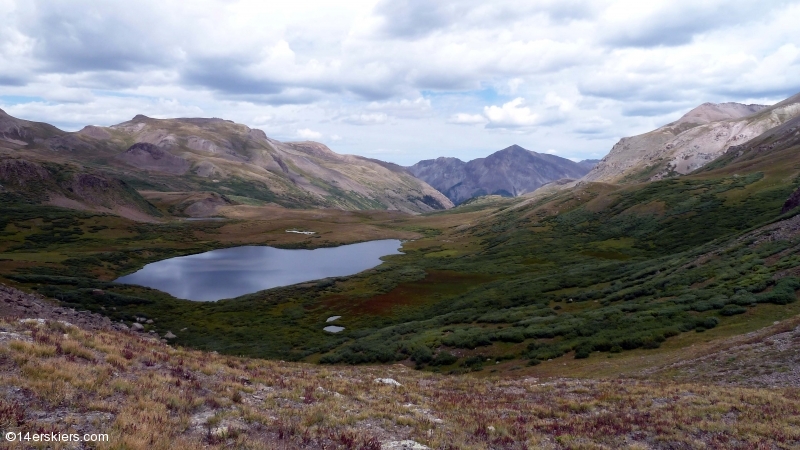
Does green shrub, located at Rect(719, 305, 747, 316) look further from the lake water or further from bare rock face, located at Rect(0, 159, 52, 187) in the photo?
bare rock face, located at Rect(0, 159, 52, 187)

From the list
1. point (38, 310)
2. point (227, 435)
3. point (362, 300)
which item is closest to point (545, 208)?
point (362, 300)

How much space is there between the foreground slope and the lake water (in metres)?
66.5

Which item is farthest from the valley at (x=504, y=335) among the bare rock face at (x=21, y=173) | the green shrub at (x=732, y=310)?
the bare rock face at (x=21, y=173)

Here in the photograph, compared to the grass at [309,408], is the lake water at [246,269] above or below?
below

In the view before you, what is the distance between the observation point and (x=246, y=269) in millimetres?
107625

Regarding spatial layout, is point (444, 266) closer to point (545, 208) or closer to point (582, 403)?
point (545, 208)

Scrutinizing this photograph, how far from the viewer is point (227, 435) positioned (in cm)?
1125

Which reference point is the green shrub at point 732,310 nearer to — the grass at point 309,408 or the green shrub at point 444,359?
the grass at point 309,408

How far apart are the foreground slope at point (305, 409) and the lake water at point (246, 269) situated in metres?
66.5

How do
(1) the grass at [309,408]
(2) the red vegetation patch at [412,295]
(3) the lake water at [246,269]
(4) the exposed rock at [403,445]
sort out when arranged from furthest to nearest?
(3) the lake water at [246,269] < (2) the red vegetation patch at [412,295] < (4) the exposed rock at [403,445] < (1) the grass at [309,408]

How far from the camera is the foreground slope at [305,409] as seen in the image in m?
11.1

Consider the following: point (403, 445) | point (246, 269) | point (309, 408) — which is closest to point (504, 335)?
point (309, 408)

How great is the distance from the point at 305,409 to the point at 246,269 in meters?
99.1

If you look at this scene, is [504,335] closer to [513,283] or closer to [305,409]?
[305,409]
